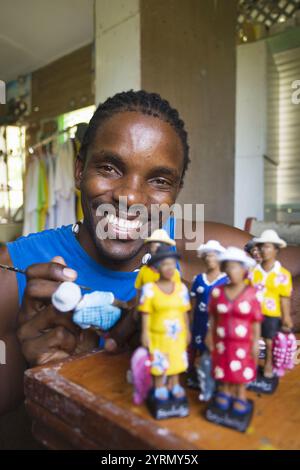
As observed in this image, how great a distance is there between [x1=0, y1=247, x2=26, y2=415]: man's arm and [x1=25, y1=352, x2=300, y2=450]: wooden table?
0.25 metres

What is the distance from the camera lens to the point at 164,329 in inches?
18.3

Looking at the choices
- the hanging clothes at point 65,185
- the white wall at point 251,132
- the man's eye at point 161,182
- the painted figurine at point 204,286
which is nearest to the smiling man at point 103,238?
the man's eye at point 161,182

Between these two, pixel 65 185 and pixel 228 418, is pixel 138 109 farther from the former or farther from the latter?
pixel 65 185

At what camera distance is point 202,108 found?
2.30 metres

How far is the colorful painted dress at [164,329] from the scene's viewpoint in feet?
1.52

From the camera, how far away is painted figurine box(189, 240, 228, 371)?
1.72 ft

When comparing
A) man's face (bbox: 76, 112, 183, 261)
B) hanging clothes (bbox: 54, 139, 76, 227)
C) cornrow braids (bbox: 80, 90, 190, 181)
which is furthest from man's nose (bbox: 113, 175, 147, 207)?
hanging clothes (bbox: 54, 139, 76, 227)

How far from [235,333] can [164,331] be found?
86 millimetres

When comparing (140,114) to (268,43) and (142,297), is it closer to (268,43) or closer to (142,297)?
(142,297)

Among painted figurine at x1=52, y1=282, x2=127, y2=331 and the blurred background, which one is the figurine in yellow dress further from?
the blurred background

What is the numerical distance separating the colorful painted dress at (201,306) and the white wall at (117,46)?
A: 1.50 m

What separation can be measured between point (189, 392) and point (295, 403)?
0.14 meters

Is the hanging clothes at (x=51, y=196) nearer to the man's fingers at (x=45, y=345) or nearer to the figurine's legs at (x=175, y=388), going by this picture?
the man's fingers at (x=45, y=345)

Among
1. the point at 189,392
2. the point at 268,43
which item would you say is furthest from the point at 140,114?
the point at 268,43
